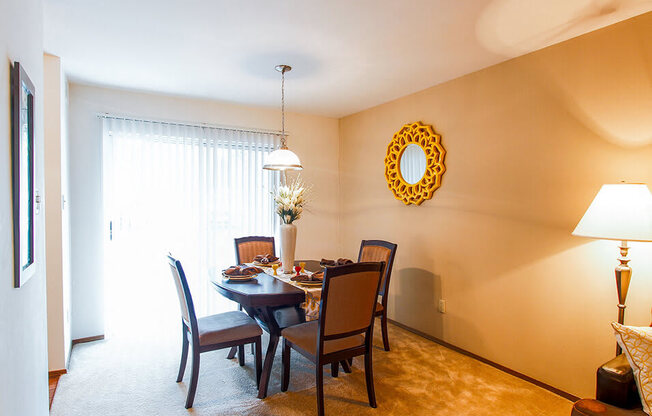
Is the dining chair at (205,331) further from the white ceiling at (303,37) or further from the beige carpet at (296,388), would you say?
the white ceiling at (303,37)

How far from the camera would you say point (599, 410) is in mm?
1679

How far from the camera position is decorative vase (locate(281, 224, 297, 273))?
3139mm

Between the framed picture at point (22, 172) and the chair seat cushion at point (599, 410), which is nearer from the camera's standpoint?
the framed picture at point (22, 172)

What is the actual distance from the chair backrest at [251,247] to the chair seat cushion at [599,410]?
2.98m

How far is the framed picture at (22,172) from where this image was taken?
1.32 m

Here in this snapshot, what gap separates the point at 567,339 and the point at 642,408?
1.01m

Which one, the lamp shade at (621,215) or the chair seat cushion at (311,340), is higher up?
the lamp shade at (621,215)

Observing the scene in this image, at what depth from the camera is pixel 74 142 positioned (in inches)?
145

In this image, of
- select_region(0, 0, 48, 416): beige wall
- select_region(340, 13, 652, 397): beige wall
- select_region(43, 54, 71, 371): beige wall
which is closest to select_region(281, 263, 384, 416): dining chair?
select_region(340, 13, 652, 397): beige wall

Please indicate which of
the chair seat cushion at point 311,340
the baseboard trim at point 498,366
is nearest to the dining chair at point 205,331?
the chair seat cushion at point 311,340

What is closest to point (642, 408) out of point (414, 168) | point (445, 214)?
point (445, 214)

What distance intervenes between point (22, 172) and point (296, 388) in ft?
7.24

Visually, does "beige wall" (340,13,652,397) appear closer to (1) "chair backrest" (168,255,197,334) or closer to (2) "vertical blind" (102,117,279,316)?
(2) "vertical blind" (102,117,279,316)

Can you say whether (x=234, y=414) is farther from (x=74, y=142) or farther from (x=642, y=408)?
(x=74, y=142)
